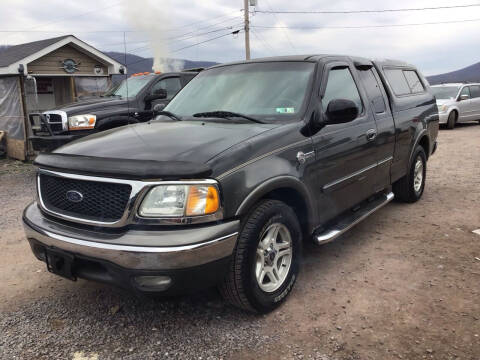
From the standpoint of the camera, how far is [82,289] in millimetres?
3580

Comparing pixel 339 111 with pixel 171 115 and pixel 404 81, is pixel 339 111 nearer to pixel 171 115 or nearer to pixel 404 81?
pixel 171 115

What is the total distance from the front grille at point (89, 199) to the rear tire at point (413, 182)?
413 centimetres

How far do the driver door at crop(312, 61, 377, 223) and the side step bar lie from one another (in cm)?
12

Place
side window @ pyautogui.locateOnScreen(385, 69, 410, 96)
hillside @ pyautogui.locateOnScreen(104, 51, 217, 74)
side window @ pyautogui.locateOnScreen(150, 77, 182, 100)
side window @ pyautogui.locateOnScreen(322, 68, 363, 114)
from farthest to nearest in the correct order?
hillside @ pyautogui.locateOnScreen(104, 51, 217, 74)
side window @ pyautogui.locateOnScreen(150, 77, 182, 100)
side window @ pyautogui.locateOnScreen(385, 69, 410, 96)
side window @ pyautogui.locateOnScreen(322, 68, 363, 114)

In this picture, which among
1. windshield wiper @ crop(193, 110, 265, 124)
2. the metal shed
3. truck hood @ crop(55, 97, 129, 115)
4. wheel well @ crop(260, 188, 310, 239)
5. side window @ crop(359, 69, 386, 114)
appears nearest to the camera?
wheel well @ crop(260, 188, 310, 239)

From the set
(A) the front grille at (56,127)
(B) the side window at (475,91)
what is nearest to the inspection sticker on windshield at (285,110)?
(A) the front grille at (56,127)

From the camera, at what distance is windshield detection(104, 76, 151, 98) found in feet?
27.9

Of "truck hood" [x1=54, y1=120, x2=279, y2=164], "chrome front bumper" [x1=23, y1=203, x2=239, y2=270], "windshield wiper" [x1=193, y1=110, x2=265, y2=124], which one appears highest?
"windshield wiper" [x1=193, y1=110, x2=265, y2=124]

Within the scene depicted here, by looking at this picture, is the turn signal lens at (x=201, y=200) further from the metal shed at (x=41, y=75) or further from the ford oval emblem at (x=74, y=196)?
the metal shed at (x=41, y=75)

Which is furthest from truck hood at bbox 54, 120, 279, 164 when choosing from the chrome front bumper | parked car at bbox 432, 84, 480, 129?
parked car at bbox 432, 84, 480, 129

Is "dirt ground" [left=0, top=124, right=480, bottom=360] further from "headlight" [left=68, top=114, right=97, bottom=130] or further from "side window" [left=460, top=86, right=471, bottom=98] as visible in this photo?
"side window" [left=460, top=86, right=471, bottom=98]

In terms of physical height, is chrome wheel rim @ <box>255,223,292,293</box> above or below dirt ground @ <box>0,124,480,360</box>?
above

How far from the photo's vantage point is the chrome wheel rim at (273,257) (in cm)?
301

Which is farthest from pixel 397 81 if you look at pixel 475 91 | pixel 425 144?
pixel 475 91
